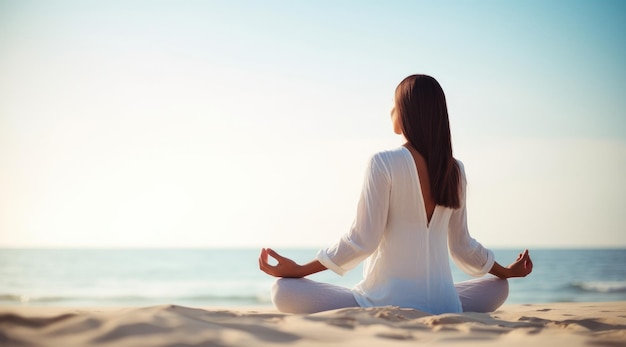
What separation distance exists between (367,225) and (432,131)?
720 millimetres

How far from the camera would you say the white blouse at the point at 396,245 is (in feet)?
11.8

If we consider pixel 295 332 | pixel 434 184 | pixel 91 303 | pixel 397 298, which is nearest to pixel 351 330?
pixel 295 332

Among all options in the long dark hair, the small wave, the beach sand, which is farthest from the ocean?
the beach sand

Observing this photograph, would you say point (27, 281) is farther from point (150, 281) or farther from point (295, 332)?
point (295, 332)

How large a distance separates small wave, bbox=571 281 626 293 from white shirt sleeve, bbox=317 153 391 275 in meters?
17.2

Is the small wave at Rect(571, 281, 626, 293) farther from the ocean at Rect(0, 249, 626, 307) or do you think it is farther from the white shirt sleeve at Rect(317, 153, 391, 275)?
the white shirt sleeve at Rect(317, 153, 391, 275)

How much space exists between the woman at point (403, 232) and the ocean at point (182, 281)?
11.5 m

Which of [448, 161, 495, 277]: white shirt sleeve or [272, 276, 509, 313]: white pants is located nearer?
[272, 276, 509, 313]: white pants

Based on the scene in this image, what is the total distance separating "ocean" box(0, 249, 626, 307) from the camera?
16.3 m

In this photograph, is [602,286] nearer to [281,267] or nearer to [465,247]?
[465,247]

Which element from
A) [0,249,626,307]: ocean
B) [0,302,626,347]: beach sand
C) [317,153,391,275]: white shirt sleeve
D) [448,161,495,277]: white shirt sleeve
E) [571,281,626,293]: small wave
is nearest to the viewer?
[0,302,626,347]: beach sand

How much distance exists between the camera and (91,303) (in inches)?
607

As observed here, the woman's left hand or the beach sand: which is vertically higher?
the woman's left hand

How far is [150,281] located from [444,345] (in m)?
22.1
